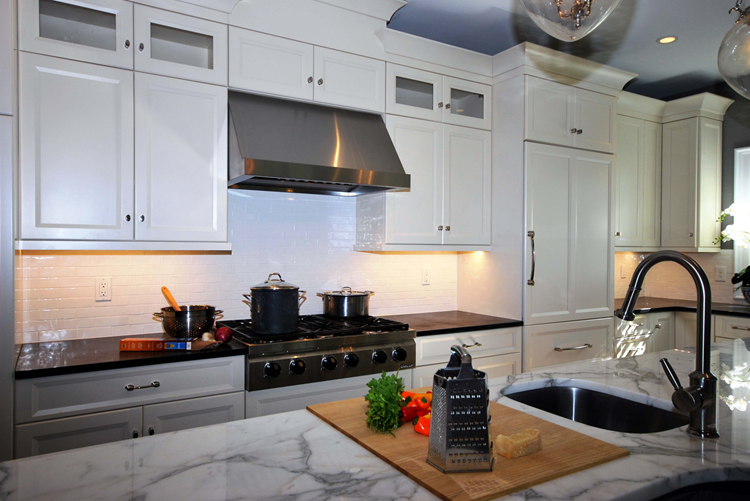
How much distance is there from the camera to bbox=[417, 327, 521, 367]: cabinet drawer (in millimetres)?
2977

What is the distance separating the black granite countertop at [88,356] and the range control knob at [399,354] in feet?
2.71

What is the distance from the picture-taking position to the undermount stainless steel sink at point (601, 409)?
1533 millimetres

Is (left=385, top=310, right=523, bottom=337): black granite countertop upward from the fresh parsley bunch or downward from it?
downward

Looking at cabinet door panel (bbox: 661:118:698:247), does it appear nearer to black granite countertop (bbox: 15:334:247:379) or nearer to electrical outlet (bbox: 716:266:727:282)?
electrical outlet (bbox: 716:266:727:282)

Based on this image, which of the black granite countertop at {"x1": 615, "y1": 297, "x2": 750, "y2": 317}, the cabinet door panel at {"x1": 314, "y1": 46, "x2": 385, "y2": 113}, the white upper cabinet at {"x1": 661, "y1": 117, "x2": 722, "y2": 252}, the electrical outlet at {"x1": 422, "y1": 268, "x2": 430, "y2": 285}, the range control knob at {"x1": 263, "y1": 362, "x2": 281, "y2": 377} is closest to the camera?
the range control knob at {"x1": 263, "y1": 362, "x2": 281, "y2": 377}

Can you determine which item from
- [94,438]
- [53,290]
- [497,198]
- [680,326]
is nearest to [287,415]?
[94,438]

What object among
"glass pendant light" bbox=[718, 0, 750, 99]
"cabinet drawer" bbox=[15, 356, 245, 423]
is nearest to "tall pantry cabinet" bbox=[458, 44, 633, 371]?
"glass pendant light" bbox=[718, 0, 750, 99]

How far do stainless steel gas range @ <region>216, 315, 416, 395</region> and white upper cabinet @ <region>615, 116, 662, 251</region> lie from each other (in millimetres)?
2496

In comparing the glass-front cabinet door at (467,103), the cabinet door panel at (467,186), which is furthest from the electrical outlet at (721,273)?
the glass-front cabinet door at (467,103)

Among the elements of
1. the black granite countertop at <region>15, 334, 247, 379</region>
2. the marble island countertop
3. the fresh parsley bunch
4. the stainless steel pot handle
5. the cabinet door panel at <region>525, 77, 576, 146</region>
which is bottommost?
the black granite countertop at <region>15, 334, 247, 379</region>

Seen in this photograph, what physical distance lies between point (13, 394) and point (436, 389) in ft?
5.72

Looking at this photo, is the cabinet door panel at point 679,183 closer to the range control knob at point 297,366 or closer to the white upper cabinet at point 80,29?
the range control knob at point 297,366

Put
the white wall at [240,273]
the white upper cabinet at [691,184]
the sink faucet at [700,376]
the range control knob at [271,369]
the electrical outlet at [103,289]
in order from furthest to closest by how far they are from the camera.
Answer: the white upper cabinet at [691,184] → the electrical outlet at [103,289] → the white wall at [240,273] → the range control knob at [271,369] → the sink faucet at [700,376]

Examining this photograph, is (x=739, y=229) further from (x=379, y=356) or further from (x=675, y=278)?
(x=379, y=356)
